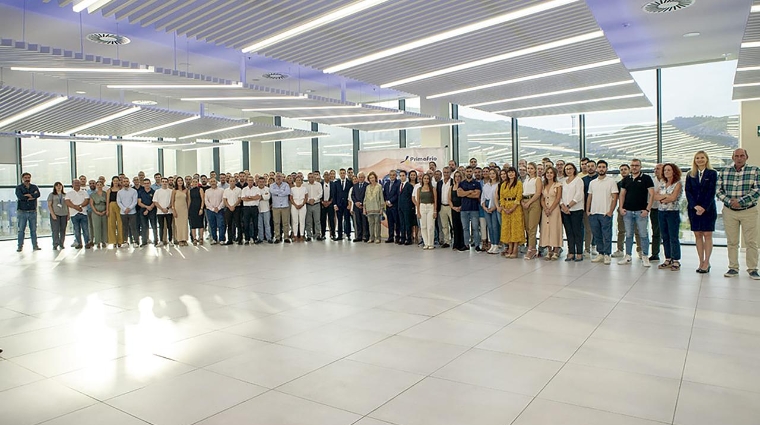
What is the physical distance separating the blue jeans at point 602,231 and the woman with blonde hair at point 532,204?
860 mm

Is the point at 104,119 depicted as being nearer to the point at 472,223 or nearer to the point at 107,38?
the point at 107,38

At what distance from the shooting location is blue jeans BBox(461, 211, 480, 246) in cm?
993

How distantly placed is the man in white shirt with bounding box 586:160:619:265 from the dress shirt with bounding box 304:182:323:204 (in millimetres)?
6080

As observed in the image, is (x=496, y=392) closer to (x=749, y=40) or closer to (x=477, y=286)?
(x=477, y=286)

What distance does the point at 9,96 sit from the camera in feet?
29.2

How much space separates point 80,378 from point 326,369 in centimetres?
171

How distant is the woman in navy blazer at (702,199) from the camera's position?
701cm

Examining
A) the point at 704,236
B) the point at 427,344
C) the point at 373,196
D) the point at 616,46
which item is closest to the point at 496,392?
the point at 427,344

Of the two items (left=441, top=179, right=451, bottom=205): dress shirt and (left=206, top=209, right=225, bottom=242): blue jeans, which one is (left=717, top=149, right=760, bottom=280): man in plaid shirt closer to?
(left=441, top=179, right=451, bottom=205): dress shirt

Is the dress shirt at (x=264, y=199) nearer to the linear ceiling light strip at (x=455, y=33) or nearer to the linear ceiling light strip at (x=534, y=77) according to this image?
the linear ceiling light strip at (x=534, y=77)

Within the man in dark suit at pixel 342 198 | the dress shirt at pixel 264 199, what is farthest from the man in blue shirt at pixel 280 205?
the man in dark suit at pixel 342 198

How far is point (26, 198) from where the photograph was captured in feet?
36.9

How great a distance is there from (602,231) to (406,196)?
162 inches

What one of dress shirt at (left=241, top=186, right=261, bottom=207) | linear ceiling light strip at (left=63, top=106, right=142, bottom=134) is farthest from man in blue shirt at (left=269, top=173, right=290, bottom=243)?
linear ceiling light strip at (left=63, top=106, right=142, bottom=134)
